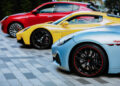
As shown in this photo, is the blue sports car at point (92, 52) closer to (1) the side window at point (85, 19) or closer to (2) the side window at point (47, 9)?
(1) the side window at point (85, 19)

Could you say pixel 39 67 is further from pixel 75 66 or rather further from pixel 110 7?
pixel 110 7

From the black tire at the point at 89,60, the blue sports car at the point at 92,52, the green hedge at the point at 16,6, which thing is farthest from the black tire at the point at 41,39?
the green hedge at the point at 16,6

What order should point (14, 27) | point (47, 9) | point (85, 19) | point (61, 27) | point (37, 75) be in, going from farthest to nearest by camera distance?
point (14, 27)
point (47, 9)
point (61, 27)
point (85, 19)
point (37, 75)

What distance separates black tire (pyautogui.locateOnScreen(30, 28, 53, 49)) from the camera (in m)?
8.92

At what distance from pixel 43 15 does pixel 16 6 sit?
34.5 feet

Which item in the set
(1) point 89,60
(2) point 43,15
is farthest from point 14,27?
(1) point 89,60

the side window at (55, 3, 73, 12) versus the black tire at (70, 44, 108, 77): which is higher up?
the side window at (55, 3, 73, 12)

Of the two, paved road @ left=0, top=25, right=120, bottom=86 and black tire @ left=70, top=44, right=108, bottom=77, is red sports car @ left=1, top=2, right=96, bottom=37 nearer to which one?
paved road @ left=0, top=25, right=120, bottom=86

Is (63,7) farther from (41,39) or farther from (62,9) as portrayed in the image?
(41,39)

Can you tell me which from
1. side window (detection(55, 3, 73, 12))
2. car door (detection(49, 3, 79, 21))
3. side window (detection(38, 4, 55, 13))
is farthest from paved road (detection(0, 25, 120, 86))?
side window (detection(55, 3, 73, 12))

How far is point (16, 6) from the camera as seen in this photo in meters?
21.9

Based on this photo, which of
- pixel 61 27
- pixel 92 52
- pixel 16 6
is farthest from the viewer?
pixel 16 6

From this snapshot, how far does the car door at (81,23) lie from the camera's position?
8322mm

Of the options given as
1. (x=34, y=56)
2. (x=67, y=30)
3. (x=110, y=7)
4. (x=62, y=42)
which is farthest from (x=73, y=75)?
(x=110, y=7)
